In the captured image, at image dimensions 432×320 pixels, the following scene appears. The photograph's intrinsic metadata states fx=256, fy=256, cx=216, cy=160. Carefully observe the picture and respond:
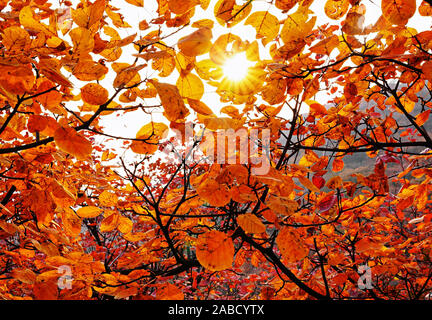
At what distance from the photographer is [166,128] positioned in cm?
106

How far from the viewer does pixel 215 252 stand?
2.85ft

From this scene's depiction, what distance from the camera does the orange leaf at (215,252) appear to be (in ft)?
2.80

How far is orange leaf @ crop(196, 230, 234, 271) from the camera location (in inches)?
33.6

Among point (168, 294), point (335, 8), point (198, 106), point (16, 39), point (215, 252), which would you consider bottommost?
point (168, 294)

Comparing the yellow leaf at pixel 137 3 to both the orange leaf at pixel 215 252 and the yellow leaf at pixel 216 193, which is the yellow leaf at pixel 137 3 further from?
the orange leaf at pixel 215 252

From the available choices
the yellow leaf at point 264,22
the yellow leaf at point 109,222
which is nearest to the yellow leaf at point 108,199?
the yellow leaf at point 109,222

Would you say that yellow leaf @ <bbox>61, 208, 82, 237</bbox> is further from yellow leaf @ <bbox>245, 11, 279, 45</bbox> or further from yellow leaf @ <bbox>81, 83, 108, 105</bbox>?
yellow leaf @ <bbox>245, 11, 279, 45</bbox>

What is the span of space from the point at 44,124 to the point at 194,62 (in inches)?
22.0

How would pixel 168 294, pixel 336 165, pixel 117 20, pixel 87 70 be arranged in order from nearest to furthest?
pixel 87 70
pixel 117 20
pixel 168 294
pixel 336 165

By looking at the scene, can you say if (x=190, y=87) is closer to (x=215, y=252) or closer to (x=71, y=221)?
(x=215, y=252)

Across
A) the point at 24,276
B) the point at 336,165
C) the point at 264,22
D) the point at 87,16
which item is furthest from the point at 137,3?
the point at 336,165

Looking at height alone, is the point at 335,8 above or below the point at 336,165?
above
